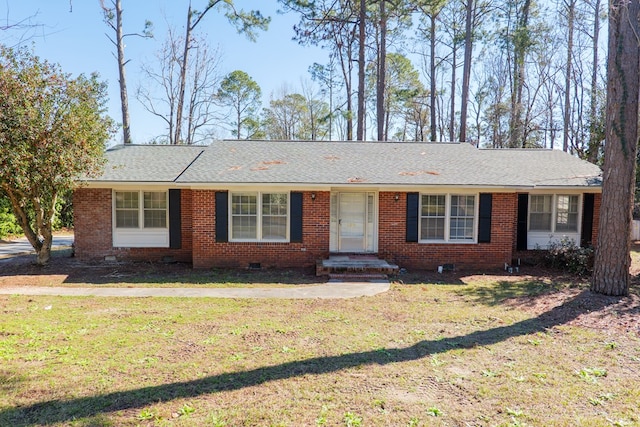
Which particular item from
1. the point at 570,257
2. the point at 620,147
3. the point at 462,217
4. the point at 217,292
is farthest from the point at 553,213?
the point at 217,292

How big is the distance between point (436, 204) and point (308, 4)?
44.5 ft

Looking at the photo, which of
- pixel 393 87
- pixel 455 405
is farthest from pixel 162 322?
pixel 393 87

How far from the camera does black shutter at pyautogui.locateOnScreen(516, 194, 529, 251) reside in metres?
11.2

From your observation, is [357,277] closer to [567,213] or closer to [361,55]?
[567,213]

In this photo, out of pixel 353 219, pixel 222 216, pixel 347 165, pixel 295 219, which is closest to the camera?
pixel 222 216

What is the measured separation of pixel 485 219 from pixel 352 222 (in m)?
3.76

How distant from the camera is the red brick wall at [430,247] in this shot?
10.6 m

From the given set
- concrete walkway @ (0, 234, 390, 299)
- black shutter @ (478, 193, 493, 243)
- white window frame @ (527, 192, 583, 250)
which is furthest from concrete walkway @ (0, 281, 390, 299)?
white window frame @ (527, 192, 583, 250)

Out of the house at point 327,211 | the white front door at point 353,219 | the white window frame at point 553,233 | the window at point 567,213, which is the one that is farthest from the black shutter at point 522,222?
the white front door at point 353,219

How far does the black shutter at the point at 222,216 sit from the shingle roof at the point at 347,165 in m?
0.52

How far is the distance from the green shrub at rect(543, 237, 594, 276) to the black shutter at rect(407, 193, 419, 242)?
4006mm

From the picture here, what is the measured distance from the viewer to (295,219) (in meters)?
10.5

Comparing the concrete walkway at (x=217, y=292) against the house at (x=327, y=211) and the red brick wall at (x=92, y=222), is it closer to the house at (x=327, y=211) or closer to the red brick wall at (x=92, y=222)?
the house at (x=327, y=211)

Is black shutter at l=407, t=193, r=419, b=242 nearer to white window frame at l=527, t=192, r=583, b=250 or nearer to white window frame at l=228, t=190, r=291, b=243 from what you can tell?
white window frame at l=228, t=190, r=291, b=243
